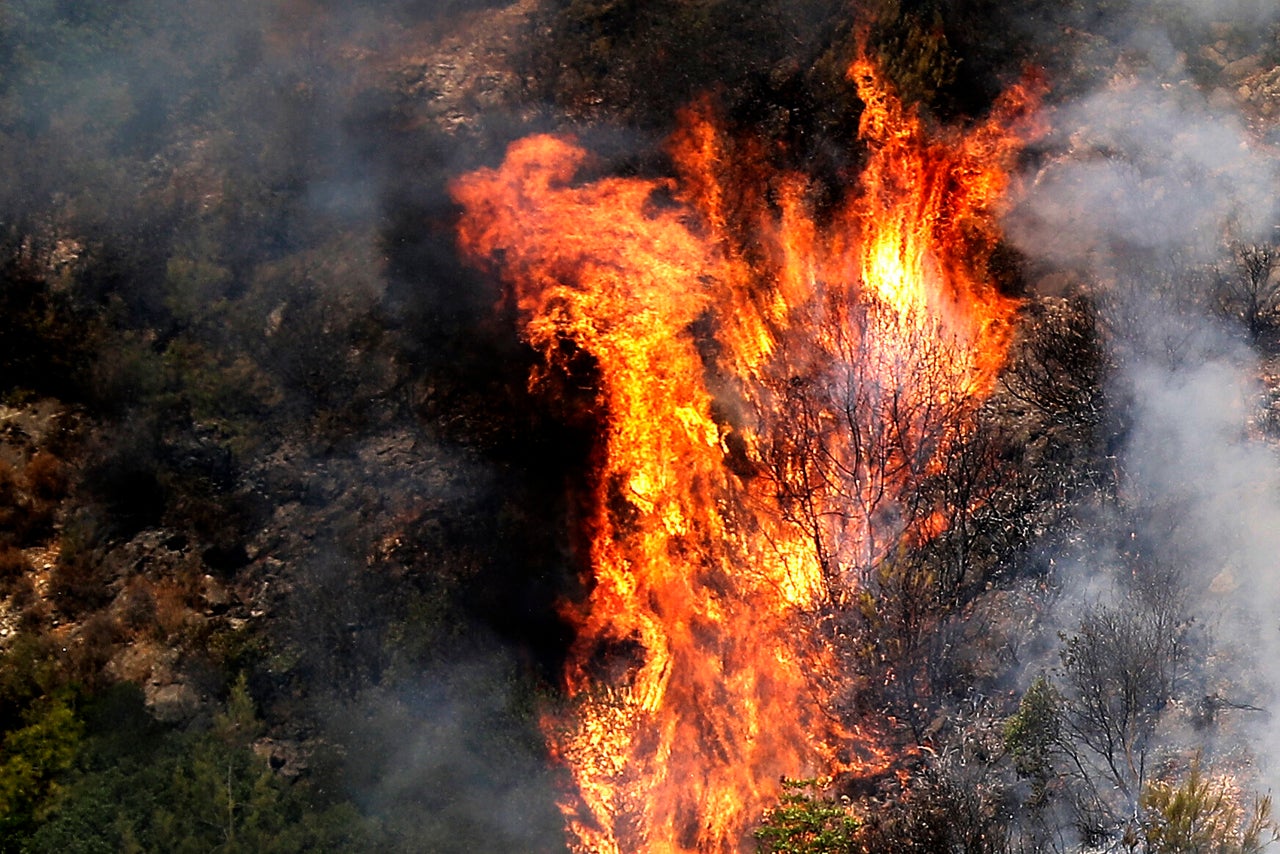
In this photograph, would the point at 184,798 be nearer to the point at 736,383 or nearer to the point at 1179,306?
the point at 736,383

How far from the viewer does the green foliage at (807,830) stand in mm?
19125

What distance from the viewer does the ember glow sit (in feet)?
75.3

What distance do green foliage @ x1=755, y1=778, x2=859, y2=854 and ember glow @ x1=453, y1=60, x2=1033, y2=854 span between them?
9.84 ft

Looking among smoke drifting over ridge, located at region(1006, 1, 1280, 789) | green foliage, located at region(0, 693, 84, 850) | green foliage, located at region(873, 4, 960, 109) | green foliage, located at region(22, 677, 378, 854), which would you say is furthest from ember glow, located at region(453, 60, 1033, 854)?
green foliage, located at region(0, 693, 84, 850)

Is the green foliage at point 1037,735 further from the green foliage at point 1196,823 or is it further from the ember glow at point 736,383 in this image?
the ember glow at point 736,383

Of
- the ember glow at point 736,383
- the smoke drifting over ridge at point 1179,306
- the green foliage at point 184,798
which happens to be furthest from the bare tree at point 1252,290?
the green foliage at point 184,798

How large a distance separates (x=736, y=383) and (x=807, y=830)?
6.93 m

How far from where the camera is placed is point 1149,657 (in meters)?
18.9

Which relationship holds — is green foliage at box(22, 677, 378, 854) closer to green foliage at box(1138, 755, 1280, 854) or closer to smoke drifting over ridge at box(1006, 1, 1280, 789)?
green foliage at box(1138, 755, 1280, 854)

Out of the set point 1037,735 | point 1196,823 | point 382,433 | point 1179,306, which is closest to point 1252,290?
point 1179,306

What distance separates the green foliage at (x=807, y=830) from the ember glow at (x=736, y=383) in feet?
9.84

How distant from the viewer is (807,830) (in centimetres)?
1942

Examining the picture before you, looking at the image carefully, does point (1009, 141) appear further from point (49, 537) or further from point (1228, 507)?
point (49, 537)

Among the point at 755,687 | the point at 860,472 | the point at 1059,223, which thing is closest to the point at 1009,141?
the point at 1059,223
